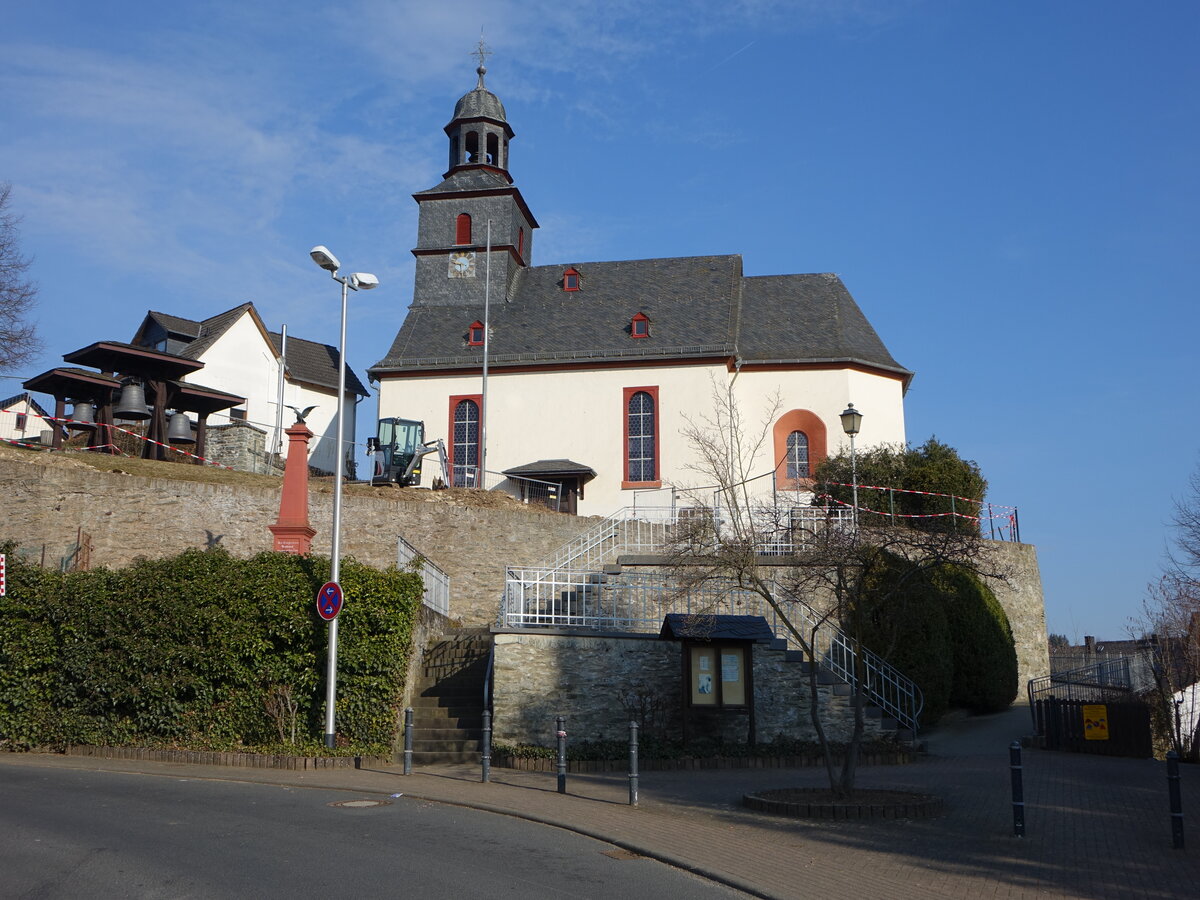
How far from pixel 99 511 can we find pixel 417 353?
17.9 metres

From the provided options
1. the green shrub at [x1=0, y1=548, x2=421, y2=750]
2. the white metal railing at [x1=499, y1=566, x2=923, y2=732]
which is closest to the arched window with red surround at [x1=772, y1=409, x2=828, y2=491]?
the white metal railing at [x1=499, y1=566, x2=923, y2=732]

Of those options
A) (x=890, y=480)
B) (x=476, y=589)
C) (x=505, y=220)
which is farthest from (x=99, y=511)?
(x=505, y=220)

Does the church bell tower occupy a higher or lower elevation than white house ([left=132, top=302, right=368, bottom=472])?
higher

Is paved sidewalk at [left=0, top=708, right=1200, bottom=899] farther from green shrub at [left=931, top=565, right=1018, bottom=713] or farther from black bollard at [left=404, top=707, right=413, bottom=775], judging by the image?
green shrub at [left=931, top=565, right=1018, bottom=713]

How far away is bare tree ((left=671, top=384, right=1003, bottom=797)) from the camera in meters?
12.2

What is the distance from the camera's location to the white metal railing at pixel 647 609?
54.5ft

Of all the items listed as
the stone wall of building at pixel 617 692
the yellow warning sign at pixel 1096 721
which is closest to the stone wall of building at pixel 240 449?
the stone wall of building at pixel 617 692

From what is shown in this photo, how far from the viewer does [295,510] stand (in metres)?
19.8

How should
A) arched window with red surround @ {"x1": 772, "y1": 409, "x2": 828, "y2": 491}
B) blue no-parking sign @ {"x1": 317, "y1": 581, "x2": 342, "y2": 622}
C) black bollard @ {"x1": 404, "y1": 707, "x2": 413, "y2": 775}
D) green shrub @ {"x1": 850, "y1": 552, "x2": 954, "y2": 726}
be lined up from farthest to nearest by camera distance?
arched window with red surround @ {"x1": 772, "y1": 409, "x2": 828, "y2": 491} < green shrub @ {"x1": 850, "y1": 552, "x2": 954, "y2": 726} < blue no-parking sign @ {"x1": 317, "y1": 581, "x2": 342, "y2": 622} < black bollard @ {"x1": 404, "y1": 707, "x2": 413, "y2": 775}

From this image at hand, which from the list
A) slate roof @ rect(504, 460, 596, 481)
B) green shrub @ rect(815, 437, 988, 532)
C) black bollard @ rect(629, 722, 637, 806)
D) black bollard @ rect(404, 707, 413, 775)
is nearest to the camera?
black bollard @ rect(629, 722, 637, 806)

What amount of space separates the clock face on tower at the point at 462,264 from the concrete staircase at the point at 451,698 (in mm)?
24405

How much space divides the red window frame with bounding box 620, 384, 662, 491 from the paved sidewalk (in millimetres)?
19705

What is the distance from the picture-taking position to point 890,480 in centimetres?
2816

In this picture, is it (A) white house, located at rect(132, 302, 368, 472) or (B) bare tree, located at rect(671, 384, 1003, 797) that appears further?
(A) white house, located at rect(132, 302, 368, 472)
